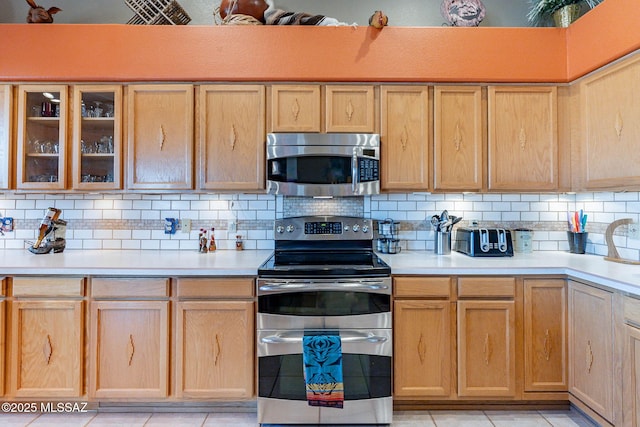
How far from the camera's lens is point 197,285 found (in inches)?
77.3

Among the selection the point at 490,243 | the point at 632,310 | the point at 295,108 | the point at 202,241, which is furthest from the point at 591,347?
the point at 202,241

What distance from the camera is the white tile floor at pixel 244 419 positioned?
6.37ft

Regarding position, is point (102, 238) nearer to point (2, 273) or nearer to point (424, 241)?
point (2, 273)

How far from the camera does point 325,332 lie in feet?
6.13

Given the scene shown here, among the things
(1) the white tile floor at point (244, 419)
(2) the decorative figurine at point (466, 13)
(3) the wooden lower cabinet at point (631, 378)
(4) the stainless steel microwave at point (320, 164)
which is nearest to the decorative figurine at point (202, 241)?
(4) the stainless steel microwave at point (320, 164)

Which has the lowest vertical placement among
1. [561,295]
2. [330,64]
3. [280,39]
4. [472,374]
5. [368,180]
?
[472,374]

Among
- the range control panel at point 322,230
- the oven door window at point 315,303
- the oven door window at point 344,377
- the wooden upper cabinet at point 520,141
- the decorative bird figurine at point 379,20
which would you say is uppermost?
the decorative bird figurine at point 379,20

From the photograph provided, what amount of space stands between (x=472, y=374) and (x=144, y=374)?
187 cm

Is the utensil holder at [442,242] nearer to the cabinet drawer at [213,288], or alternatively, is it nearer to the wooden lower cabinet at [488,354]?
the wooden lower cabinet at [488,354]

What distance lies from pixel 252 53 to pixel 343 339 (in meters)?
1.86

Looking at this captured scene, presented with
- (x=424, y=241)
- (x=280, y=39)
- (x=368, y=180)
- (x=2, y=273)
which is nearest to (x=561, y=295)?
(x=424, y=241)

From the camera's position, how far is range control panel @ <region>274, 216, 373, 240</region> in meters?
2.45

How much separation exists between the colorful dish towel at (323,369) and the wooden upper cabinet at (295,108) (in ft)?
4.32

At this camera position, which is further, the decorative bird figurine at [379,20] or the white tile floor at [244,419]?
the decorative bird figurine at [379,20]
